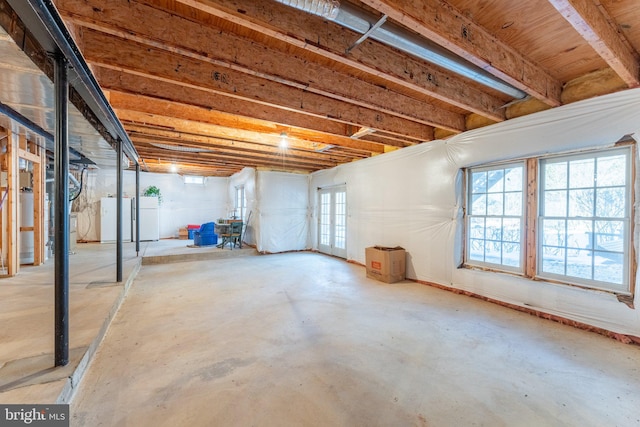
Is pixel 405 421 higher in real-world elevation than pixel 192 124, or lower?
lower

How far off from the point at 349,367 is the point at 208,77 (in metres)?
2.66

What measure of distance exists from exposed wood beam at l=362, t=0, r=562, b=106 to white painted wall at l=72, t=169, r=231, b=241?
30.6 ft

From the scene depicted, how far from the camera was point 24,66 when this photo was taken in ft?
6.03

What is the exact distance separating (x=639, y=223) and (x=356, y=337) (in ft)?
8.94

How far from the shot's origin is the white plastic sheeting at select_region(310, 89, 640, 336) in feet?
8.35

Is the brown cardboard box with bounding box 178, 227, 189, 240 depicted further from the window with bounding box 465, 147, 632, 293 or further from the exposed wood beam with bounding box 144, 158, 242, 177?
the window with bounding box 465, 147, 632, 293

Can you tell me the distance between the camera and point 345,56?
1.97 m

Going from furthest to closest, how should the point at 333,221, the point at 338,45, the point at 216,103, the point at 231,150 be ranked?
the point at 333,221 → the point at 231,150 → the point at 216,103 → the point at 338,45

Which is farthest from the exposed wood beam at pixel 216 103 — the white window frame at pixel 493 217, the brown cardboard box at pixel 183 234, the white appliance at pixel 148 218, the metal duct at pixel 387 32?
the brown cardboard box at pixel 183 234

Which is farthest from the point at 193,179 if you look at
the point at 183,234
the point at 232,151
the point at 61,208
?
the point at 61,208

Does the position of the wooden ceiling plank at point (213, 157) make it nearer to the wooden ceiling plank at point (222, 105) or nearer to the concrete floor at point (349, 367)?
the wooden ceiling plank at point (222, 105)

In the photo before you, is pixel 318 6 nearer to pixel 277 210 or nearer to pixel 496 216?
pixel 496 216

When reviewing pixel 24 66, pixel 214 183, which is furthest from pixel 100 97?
pixel 214 183

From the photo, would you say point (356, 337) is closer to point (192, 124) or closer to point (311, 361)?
point (311, 361)
